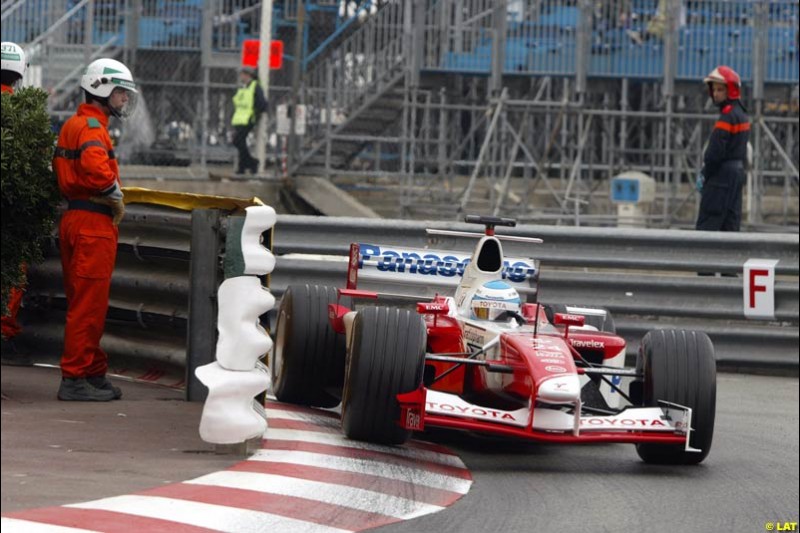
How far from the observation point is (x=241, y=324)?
24.2ft

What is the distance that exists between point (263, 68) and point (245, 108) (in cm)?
74

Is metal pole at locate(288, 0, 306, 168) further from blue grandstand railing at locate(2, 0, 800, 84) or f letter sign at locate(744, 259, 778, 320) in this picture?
f letter sign at locate(744, 259, 778, 320)

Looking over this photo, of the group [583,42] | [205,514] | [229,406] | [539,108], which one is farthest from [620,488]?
[539,108]

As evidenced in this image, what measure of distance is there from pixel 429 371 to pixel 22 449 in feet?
8.15

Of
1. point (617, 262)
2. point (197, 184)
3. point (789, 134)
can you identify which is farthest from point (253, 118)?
point (617, 262)

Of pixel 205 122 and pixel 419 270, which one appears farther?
pixel 205 122

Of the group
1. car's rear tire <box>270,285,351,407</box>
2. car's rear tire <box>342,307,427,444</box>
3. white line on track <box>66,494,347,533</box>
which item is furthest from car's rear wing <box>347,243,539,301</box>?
white line on track <box>66,494,347,533</box>

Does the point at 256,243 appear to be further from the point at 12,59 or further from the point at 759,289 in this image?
→ the point at 759,289

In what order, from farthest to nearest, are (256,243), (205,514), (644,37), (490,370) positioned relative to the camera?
(644,37), (490,370), (256,243), (205,514)

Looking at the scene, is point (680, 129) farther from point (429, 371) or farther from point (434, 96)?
point (429, 371)

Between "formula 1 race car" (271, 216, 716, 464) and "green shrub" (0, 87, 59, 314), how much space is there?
1.61 m

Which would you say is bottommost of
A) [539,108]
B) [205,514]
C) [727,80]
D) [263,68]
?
[205,514]

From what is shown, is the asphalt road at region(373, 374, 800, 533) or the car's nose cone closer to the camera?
the asphalt road at region(373, 374, 800, 533)

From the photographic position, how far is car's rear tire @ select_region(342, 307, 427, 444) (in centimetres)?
789
